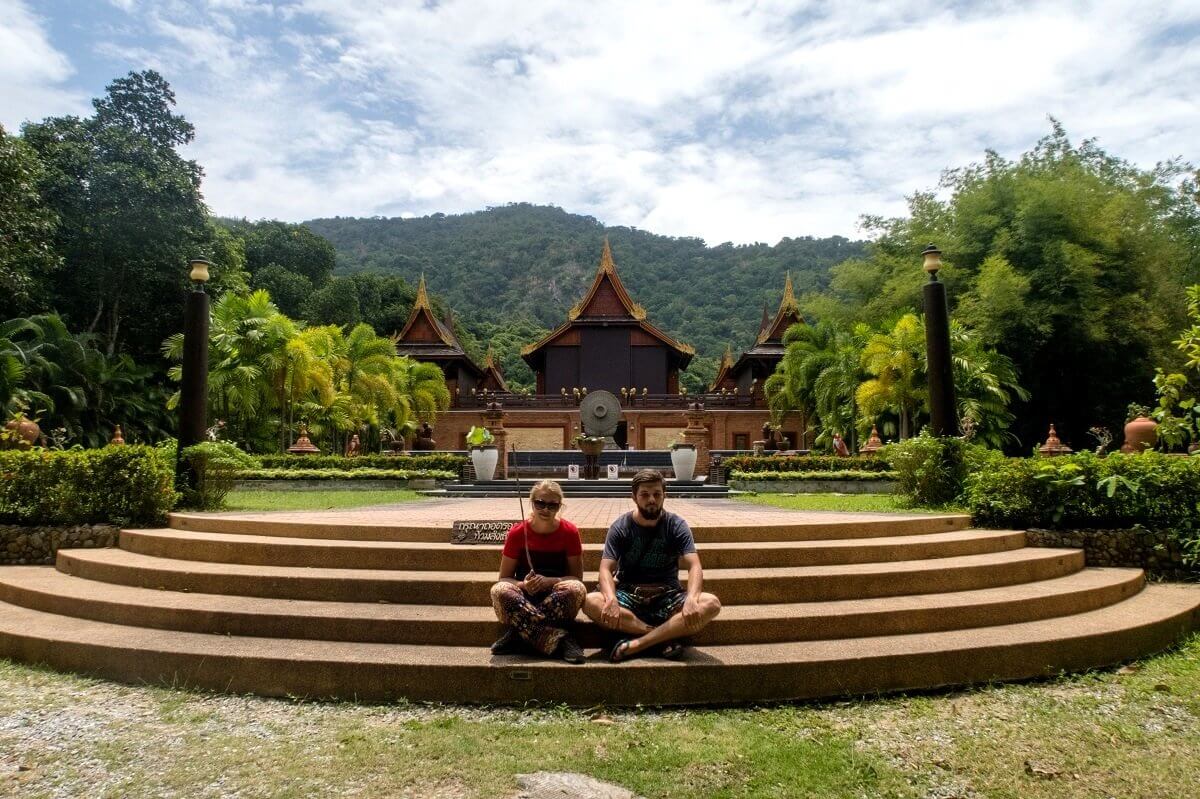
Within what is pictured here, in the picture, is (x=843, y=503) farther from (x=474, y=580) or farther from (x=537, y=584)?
(x=537, y=584)

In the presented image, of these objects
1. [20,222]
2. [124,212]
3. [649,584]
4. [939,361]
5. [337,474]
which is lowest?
[649,584]

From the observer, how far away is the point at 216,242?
26922 mm

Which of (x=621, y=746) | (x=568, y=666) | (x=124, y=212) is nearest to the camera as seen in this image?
(x=621, y=746)

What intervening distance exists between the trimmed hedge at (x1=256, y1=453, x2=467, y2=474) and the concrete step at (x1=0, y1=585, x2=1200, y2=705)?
10750mm

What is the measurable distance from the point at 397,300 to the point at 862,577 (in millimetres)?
43914

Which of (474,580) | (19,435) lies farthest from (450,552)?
(19,435)

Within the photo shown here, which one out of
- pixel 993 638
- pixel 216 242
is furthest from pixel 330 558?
pixel 216 242

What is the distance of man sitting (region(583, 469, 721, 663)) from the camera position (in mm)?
4102

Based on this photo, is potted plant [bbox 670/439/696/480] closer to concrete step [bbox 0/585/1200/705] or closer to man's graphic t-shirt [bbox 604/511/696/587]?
concrete step [bbox 0/585/1200/705]

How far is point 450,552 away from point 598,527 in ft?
4.40

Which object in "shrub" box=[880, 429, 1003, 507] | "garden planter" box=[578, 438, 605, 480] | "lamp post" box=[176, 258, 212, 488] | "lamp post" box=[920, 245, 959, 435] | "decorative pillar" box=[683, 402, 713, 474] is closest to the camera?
"lamp post" box=[176, 258, 212, 488]

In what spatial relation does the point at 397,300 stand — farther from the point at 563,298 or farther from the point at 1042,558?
the point at 1042,558

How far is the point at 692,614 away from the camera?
4.05m

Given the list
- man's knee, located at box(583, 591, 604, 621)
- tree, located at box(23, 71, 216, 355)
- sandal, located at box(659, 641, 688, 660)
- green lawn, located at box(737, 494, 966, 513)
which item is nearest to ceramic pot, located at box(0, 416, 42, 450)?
man's knee, located at box(583, 591, 604, 621)
